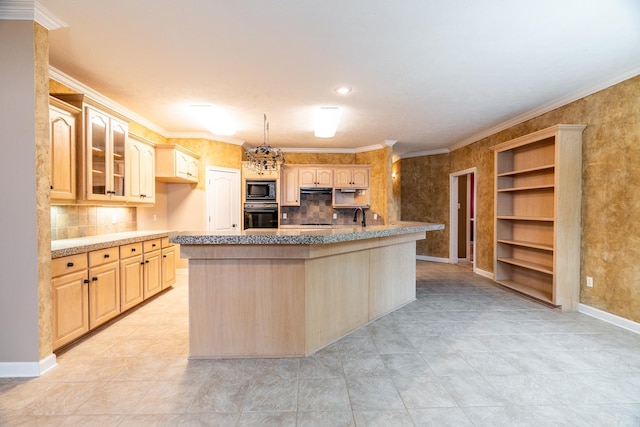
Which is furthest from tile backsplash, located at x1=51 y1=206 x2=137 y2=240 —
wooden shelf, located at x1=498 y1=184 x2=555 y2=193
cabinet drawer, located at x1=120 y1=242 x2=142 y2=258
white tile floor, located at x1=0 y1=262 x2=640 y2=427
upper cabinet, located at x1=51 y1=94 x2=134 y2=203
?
wooden shelf, located at x1=498 y1=184 x2=555 y2=193

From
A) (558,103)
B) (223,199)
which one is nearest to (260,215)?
(223,199)

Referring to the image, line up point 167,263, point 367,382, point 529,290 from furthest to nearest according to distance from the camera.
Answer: point 167,263 < point 529,290 < point 367,382

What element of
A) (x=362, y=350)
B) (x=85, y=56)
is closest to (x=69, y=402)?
(x=362, y=350)

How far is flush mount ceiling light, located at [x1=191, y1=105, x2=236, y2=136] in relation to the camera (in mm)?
4109

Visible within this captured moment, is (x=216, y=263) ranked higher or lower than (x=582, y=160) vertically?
lower

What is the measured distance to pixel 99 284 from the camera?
301 cm

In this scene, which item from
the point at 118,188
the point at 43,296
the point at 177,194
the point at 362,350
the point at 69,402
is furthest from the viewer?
the point at 177,194

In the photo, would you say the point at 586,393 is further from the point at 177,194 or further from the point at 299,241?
the point at 177,194

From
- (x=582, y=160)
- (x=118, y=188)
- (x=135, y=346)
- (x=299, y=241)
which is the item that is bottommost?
(x=135, y=346)

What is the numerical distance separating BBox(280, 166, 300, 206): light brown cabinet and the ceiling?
2.14 m

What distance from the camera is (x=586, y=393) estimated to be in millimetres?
2049

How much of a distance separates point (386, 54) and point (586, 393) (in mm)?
3044

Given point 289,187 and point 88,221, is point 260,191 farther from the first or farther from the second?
point 88,221

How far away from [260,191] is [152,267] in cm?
263
